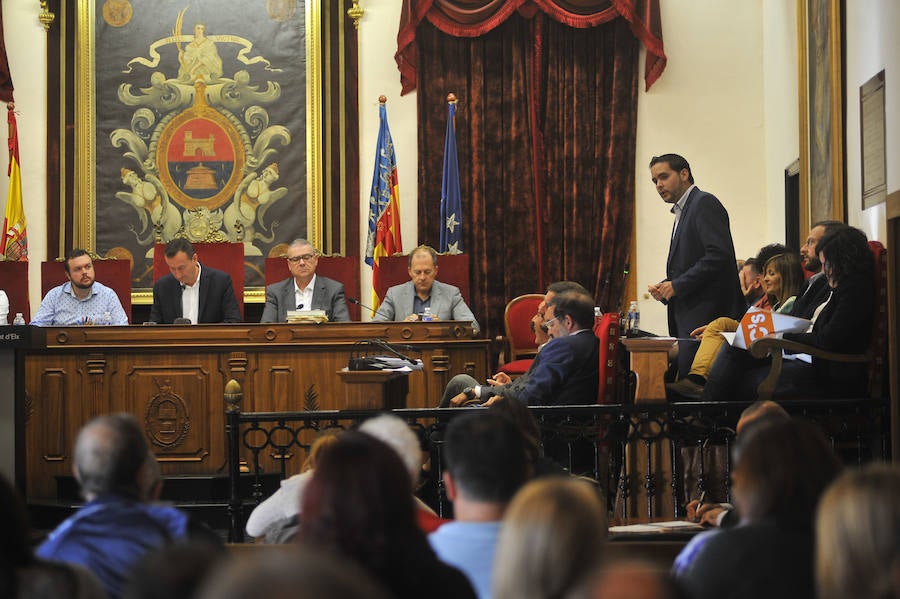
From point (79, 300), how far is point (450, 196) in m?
3.04

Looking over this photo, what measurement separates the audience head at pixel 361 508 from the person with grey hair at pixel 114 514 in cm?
40

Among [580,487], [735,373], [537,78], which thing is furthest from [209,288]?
[580,487]

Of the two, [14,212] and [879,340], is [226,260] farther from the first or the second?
[879,340]

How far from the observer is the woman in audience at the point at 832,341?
5.27m

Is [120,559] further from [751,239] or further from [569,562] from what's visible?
[751,239]

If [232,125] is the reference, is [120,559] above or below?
below

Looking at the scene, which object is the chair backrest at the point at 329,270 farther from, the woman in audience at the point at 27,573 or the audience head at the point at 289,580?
the audience head at the point at 289,580

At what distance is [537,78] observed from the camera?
998 centimetres

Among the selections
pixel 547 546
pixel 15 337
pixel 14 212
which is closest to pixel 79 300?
pixel 14 212

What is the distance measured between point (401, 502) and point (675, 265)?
4.21 m

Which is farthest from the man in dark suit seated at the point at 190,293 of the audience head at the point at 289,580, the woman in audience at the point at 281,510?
the audience head at the point at 289,580

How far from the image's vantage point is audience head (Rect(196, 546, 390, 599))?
3.02 ft

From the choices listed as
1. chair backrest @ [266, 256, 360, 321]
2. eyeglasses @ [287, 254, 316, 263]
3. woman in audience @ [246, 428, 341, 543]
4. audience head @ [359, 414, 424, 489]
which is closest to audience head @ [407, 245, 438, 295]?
eyeglasses @ [287, 254, 316, 263]

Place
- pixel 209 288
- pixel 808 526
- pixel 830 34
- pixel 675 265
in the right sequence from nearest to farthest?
pixel 808 526, pixel 675 265, pixel 830 34, pixel 209 288
